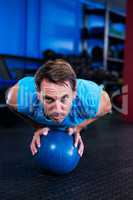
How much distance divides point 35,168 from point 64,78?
0.48 m

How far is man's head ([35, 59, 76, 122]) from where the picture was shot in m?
1.10

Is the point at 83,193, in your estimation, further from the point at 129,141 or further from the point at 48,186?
the point at 129,141

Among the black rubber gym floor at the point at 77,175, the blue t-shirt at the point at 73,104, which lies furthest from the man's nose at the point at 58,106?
the black rubber gym floor at the point at 77,175

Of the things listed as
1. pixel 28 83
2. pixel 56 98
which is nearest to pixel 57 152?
pixel 56 98

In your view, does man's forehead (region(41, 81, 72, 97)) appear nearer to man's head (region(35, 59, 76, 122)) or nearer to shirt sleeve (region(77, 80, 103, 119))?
man's head (region(35, 59, 76, 122))

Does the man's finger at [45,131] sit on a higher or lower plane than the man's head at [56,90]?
lower

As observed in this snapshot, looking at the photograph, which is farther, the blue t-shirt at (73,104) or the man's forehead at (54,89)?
the blue t-shirt at (73,104)

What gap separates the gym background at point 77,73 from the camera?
1.18 metres

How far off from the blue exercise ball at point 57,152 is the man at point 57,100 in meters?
0.03

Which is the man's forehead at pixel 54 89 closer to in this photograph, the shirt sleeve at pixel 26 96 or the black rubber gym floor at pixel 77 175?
the shirt sleeve at pixel 26 96

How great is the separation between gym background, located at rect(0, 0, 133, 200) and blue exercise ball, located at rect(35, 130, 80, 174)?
64 millimetres

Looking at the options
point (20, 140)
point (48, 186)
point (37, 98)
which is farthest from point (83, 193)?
point (20, 140)

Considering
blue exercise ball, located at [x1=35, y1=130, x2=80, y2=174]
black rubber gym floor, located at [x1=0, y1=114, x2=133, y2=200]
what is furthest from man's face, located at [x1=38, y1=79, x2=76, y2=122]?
black rubber gym floor, located at [x1=0, y1=114, x2=133, y2=200]

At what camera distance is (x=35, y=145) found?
48.9 inches
